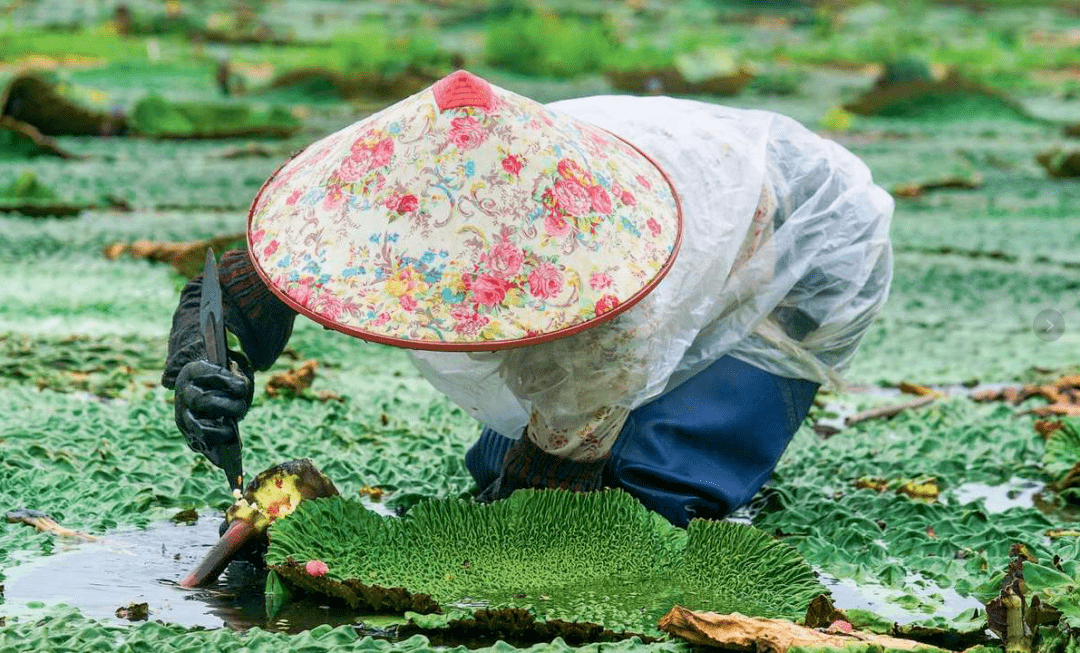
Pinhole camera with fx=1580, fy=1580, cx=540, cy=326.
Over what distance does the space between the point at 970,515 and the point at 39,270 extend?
2504mm

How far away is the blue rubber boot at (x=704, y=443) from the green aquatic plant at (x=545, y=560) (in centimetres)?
15

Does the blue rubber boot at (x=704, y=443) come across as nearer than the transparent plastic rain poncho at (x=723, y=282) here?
No

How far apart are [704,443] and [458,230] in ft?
1.94

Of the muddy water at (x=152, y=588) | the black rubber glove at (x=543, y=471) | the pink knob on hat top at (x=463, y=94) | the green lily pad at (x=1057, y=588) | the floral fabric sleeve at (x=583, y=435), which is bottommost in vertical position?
the muddy water at (x=152, y=588)

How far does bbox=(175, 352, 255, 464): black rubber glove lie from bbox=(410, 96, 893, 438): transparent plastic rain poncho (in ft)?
0.85

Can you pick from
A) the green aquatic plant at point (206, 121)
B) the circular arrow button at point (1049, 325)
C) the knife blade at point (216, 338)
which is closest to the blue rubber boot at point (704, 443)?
the knife blade at point (216, 338)

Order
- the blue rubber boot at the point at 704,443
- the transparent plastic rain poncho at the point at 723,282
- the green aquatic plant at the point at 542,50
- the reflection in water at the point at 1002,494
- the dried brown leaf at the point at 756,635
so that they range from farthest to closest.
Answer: the green aquatic plant at the point at 542,50
the reflection in water at the point at 1002,494
the blue rubber boot at the point at 704,443
the transparent plastic rain poncho at the point at 723,282
the dried brown leaf at the point at 756,635

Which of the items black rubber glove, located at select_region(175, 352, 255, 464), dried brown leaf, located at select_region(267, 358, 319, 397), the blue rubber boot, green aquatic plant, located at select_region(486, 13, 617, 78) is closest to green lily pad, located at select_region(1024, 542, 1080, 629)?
the blue rubber boot

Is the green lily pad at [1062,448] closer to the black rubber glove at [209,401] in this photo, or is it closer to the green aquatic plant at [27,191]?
the black rubber glove at [209,401]

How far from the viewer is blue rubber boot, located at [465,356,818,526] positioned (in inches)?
77.7

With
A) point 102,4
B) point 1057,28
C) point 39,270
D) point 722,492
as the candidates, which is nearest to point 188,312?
point 722,492

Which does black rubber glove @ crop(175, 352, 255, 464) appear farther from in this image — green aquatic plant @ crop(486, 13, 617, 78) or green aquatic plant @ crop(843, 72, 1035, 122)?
green aquatic plant @ crop(486, 13, 617, 78)

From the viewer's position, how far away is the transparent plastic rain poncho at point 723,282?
5.95 ft

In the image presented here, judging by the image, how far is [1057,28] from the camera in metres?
14.4
